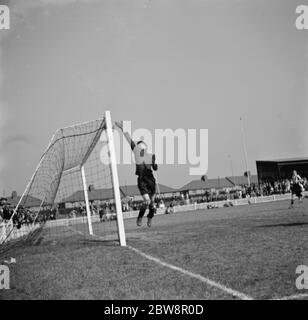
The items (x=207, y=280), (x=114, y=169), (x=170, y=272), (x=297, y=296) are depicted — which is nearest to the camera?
(x=297, y=296)

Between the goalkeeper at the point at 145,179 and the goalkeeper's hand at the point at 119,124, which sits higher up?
the goalkeeper's hand at the point at 119,124

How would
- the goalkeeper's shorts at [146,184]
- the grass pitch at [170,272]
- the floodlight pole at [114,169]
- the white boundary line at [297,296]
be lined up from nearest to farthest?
the white boundary line at [297,296], the grass pitch at [170,272], the floodlight pole at [114,169], the goalkeeper's shorts at [146,184]

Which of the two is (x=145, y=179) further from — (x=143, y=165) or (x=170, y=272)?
(x=170, y=272)

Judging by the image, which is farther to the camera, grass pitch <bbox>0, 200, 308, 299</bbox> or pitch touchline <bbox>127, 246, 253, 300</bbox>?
grass pitch <bbox>0, 200, 308, 299</bbox>

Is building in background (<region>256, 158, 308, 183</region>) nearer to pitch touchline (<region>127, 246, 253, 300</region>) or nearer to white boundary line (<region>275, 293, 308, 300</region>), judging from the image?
pitch touchline (<region>127, 246, 253, 300</region>)

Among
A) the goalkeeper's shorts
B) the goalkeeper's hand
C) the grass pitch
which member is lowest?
the grass pitch

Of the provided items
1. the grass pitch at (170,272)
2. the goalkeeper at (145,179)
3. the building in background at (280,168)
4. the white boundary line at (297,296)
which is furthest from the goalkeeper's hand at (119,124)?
the building in background at (280,168)

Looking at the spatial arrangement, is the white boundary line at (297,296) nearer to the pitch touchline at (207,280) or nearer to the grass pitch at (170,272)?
the grass pitch at (170,272)

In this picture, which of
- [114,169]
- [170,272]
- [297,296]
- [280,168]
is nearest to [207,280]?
[170,272]

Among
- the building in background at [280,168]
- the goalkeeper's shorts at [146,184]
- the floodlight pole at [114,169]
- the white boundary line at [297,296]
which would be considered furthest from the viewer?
the building in background at [280,168]

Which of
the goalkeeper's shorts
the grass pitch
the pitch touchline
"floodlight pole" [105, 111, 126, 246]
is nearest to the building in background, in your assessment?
the goalkeeper's shorts

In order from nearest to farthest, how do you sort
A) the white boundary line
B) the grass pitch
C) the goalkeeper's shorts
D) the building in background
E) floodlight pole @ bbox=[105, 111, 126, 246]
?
the white boundary line, the grass pitch, floodlight pole @ bbox=[105, 111, 126, 246], the goalkeeper's shorts, the building in background

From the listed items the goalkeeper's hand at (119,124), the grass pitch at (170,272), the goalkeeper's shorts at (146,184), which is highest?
the goalkeeper's hand at (119,124)
